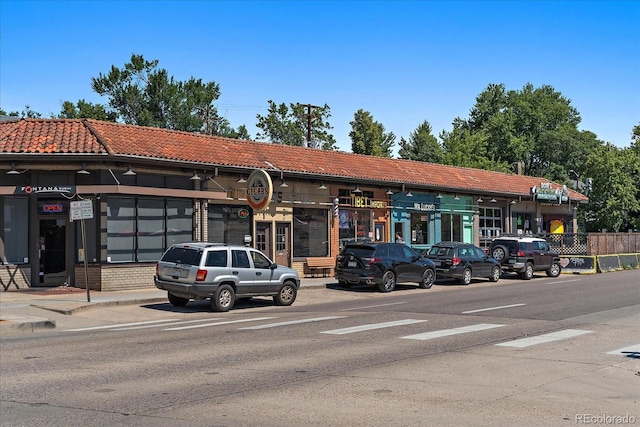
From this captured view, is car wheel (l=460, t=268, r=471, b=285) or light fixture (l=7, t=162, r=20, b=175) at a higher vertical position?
light fixture (l=7, t=162, r=20, b=175)

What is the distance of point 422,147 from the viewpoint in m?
80.9

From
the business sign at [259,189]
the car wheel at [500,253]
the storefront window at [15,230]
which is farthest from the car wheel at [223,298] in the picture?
the car wheel at [500,253]

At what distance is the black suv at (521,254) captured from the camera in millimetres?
33594

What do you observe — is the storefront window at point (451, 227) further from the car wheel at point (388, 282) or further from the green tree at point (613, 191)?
the green tree at point (613, 191)

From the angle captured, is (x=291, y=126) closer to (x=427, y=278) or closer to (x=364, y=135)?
(x=364, y=135)

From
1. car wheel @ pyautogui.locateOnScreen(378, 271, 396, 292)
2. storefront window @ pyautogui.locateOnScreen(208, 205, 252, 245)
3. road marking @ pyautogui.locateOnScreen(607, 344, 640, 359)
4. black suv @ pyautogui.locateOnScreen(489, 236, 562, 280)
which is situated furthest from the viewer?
black suv @ pyautogui.locateOnScreen(489, 236, 562, 280)

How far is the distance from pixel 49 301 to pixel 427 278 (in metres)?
13.9

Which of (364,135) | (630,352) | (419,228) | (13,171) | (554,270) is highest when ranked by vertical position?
(364,135)

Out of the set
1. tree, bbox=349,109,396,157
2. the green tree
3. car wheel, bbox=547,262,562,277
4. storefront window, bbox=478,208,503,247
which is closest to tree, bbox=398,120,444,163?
tree, bbox=349,109,396,157

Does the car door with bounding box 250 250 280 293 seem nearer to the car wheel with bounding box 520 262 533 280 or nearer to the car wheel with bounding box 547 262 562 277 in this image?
the car wheel with bounding box 520 262 533 280

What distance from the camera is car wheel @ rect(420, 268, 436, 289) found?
91.6ft

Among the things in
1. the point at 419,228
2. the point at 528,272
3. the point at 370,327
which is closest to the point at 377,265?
the point at 370,327

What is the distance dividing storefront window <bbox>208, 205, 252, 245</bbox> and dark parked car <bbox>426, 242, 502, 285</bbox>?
788 centimetres

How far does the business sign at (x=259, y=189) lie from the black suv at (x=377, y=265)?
345 cm
